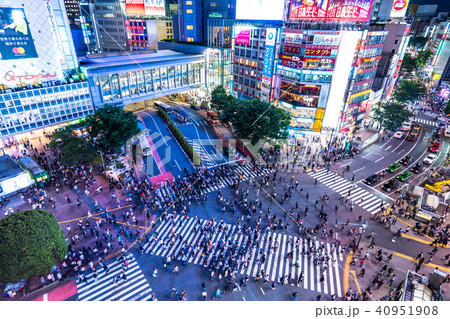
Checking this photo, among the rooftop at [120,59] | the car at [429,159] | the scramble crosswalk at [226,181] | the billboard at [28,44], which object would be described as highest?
the billboard at [28,44]

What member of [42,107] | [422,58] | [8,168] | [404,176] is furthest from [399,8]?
[8,168]

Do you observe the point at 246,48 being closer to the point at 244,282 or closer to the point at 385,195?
the point at 385,195

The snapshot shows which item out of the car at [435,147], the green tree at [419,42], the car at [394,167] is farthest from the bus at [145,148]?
the green tree at [419,42]

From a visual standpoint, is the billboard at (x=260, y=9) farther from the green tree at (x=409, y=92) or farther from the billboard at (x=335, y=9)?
the green tree at (x=409, y=92)

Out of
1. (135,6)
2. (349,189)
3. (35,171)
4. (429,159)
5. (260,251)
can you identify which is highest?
(135,6)

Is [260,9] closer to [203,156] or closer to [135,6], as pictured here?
[203,156]

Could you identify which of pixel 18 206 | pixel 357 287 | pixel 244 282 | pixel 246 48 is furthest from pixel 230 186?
pixel 246 48
